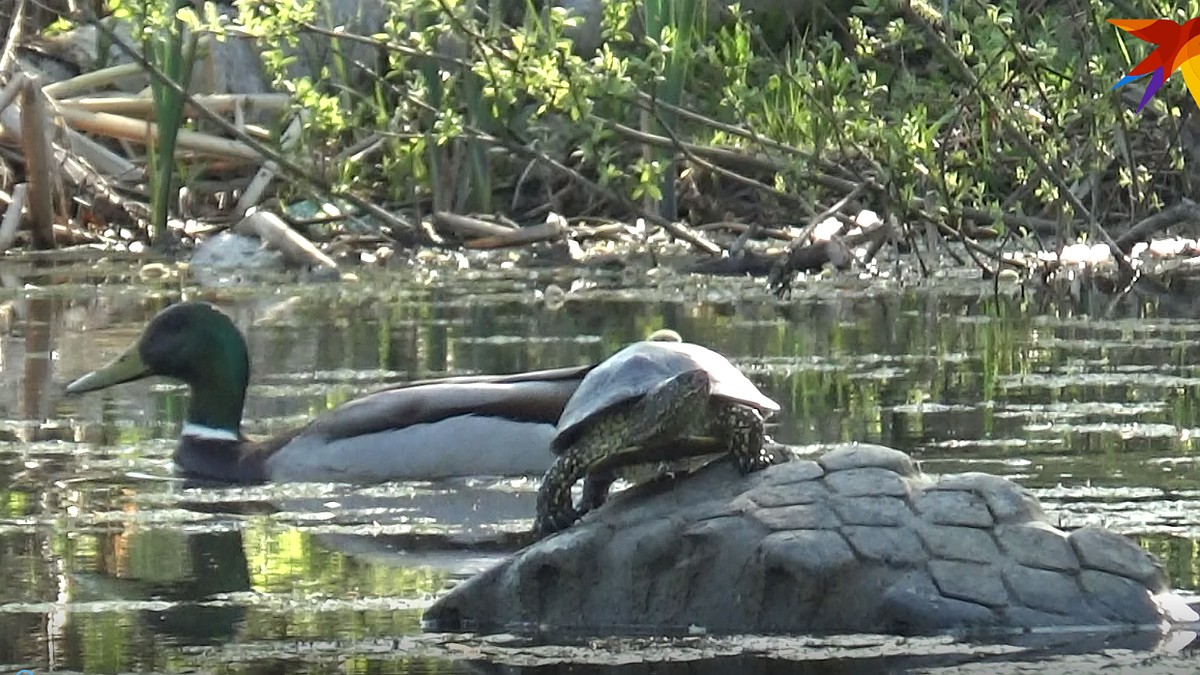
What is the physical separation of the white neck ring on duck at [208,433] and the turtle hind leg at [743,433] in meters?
2.62

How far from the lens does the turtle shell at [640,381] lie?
515cm

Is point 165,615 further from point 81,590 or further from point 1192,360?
point 1192,360

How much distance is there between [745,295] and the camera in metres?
12.3

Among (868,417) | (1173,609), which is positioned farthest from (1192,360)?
(1173,609)

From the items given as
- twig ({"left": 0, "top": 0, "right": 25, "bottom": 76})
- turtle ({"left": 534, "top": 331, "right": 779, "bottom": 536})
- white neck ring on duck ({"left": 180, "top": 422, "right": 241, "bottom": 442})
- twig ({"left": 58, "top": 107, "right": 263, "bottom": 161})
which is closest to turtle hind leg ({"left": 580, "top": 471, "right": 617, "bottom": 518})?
turtle ({"left": 534, "top": 331, "right": 779, "bottom": 536})

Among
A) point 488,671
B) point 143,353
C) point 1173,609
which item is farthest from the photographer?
point 143,353

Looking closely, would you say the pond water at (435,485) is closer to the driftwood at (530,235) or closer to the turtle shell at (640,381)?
the turtle shell at (640,381)

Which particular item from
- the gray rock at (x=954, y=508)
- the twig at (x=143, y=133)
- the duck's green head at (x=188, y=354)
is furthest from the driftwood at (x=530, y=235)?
the gray rock at (x=954, y=508)

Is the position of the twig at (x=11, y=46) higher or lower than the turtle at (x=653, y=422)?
higher

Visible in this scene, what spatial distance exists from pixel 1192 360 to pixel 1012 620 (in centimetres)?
469

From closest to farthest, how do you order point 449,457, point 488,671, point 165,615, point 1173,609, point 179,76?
point 488,671 < point 1173,609 < point 165,615 < point 449,457 < point 179,76

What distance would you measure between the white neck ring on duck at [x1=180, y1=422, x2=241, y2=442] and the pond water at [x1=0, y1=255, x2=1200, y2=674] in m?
0.14

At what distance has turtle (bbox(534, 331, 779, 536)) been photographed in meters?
5.12

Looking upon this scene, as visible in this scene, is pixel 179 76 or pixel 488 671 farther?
pixel 179 76
